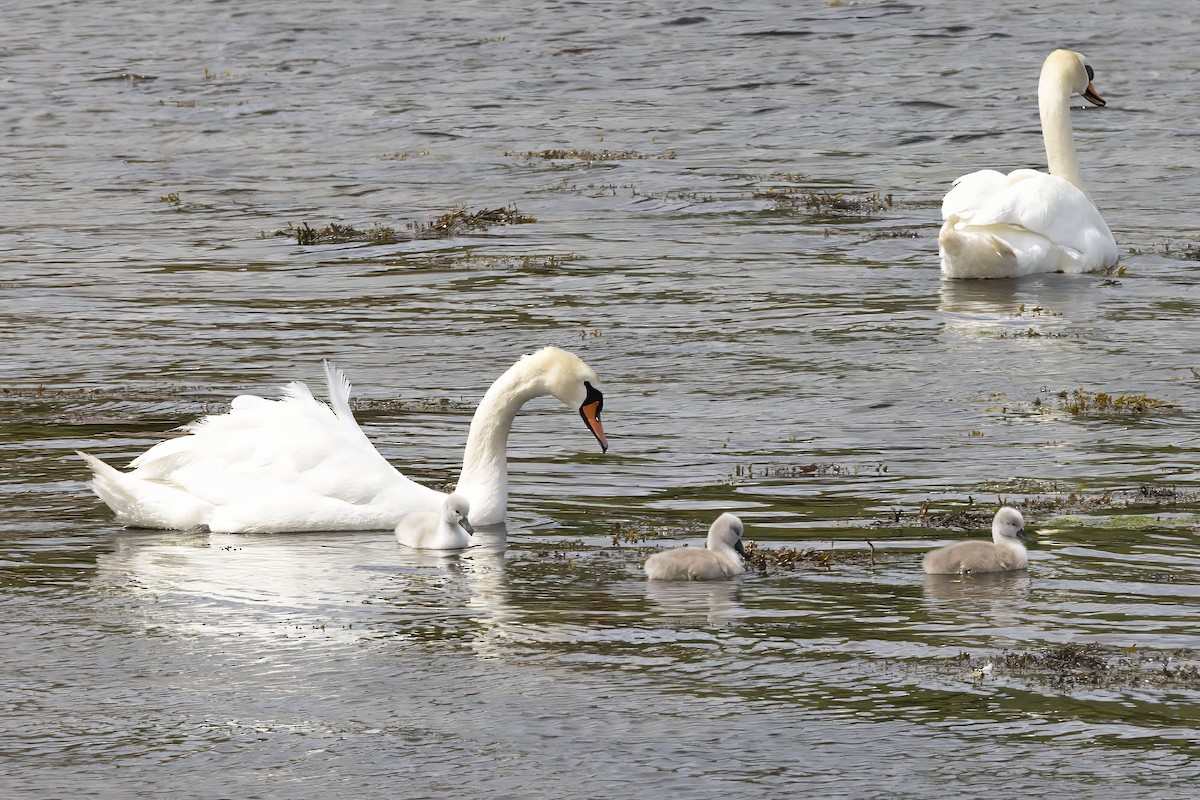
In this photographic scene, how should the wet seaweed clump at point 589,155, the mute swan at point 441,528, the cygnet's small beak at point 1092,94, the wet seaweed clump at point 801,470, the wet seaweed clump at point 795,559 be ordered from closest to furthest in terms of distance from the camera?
the wet seaweed clump at point 795,559
the mute swan at point 441,528
the wet seaweed clump at point 801,470
the cygnet's small beak at point 1092,94
the wet seaweed clump at point 589,155

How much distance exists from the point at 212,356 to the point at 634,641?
8.15 metres

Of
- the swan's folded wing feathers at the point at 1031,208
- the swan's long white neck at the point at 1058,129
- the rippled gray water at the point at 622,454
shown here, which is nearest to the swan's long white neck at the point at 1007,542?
the rippled gray water at the point at 622,454

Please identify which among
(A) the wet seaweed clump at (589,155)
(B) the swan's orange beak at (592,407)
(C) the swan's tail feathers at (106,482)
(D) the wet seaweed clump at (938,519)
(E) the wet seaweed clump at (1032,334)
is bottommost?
(D) the wet seaweed clump at (938,519)

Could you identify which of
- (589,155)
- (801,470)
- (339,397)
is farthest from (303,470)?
(589,155)

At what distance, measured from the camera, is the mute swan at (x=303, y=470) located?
10.6m

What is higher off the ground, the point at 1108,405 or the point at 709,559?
the point at 1108,405

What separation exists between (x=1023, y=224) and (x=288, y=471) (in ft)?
33.7

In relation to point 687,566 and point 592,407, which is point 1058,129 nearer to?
point 592,407

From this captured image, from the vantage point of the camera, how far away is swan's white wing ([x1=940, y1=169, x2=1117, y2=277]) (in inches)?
753

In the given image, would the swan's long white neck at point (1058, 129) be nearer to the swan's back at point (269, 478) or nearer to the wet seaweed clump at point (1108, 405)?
the wet seaweed clump at point (1108, 405)

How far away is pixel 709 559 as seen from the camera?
912cm

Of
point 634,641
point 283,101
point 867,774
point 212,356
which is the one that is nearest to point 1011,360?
point 212,356

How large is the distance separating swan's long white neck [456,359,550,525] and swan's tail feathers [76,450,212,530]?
1.31m

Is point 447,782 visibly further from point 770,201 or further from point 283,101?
point 283,101
